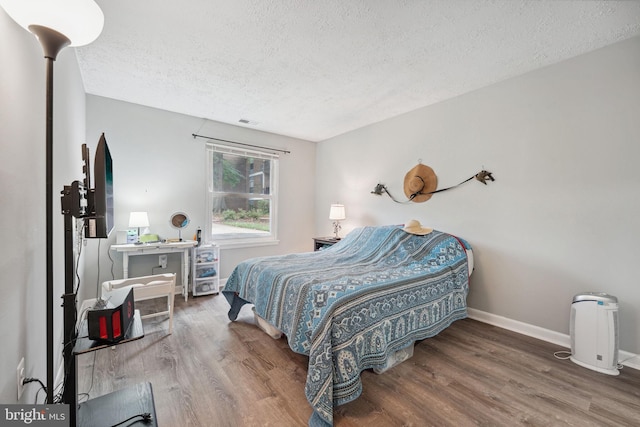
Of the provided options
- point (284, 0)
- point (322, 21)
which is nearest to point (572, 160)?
point (322, 21)

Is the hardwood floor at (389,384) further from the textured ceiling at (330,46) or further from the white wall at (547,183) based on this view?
the textured ceiling at (330,46)

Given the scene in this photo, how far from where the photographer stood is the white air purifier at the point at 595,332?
197cm

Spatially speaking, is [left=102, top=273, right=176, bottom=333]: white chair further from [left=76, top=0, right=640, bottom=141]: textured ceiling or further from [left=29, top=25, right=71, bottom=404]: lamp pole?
[left=76, top=0, right=640, bottom=141]: textured ceiling

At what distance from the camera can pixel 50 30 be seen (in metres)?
0.96

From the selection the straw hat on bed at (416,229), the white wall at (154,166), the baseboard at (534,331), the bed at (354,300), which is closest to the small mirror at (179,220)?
the white wall at (154,166)

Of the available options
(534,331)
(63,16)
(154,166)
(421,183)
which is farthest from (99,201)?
(534,331)

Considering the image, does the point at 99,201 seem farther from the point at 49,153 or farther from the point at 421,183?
the point at 421,183

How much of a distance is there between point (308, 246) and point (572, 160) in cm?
385

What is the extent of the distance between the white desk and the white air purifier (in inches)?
153

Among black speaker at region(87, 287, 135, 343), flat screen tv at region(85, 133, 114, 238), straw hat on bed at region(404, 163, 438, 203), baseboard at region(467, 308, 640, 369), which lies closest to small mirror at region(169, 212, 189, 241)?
black speaker at region(87, 287, 135, 343)

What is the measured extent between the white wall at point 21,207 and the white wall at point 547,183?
3.43 metres

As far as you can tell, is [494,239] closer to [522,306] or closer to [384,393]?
[522,306]

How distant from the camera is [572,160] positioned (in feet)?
7.69

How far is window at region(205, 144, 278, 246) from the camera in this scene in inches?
161
